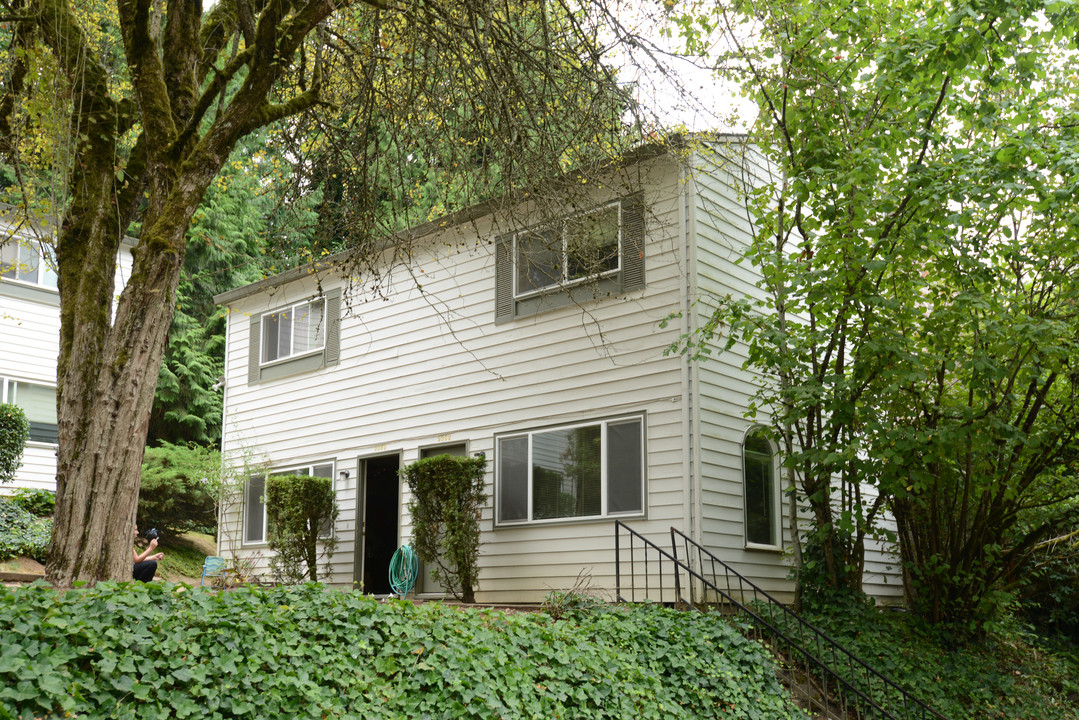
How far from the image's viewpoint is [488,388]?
11547 mm

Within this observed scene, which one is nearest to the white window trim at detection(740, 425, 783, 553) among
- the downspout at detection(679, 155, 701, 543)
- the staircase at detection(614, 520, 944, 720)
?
the staircase at detection(614, 520, 944, 720)

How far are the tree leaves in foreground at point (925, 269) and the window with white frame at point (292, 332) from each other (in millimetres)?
7218

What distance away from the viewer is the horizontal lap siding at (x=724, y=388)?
31.3 ft

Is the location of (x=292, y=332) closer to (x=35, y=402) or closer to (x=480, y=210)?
(x=480, y=210)

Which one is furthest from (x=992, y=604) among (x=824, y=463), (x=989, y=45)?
(x=989, y=45)

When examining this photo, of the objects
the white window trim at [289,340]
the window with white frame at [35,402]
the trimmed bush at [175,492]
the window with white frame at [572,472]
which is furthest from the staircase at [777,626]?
the window with white frame at [35,402]

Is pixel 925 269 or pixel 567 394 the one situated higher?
pixel 925 269

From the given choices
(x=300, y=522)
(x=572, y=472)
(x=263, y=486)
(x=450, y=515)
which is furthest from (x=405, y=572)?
(x=263, y=486)

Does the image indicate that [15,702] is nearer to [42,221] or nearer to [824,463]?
[42,221]

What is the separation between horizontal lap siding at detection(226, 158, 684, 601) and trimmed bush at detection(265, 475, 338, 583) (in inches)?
10.9

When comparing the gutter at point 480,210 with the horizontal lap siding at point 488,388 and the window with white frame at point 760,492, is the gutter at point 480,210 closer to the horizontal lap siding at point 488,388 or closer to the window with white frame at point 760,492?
the horizontal lap siding at point 488,388

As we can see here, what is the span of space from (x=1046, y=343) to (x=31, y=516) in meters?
14.4

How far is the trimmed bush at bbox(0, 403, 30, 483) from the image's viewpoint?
1385 centimetres

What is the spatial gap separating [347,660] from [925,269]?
22.4 ft
